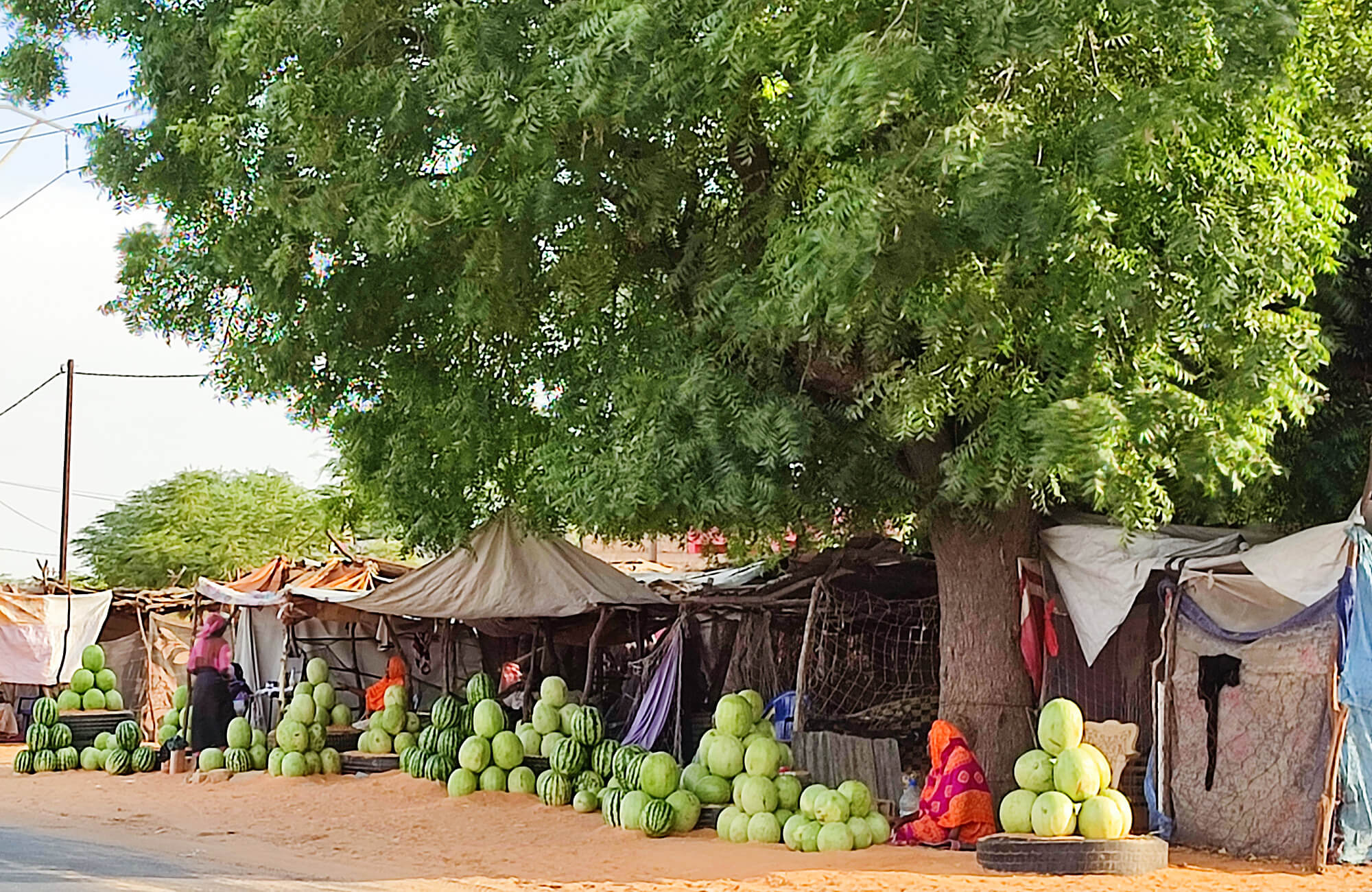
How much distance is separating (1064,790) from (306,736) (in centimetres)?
973

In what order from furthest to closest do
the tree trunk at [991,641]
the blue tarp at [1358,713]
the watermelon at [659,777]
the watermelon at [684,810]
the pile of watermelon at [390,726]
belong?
1. the pile of watermelon at [390,726]
2. the watermelon at [659,777]
3. the watermelon at [684,810]
4. the tree trunk at [991,641]
5. the blue tarp at [1358,713]

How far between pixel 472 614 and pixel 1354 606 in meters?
9.15

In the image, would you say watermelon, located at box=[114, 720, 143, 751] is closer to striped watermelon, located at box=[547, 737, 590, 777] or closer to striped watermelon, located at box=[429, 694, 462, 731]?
striped watermelon, located at box=[429, 694, 462, 731]

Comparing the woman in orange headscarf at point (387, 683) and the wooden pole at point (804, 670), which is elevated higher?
the wooden pole at point (804, 670)

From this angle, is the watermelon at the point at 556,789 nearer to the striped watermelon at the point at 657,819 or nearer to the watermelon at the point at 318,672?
the striped watermelon at the point at 657,819

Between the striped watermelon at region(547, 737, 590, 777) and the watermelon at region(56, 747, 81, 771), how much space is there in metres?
7.99

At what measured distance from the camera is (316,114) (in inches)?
384

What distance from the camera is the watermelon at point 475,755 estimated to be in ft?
49.6

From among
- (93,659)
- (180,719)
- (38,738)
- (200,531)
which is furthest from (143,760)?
(200,531)

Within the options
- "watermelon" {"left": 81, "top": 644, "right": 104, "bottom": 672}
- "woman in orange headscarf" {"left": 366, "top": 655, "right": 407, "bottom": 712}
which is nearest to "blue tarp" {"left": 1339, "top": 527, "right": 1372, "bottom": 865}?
"woman in orange headscarf" {"left": 366, "top": 655, "right": 407, "bottom": 712}

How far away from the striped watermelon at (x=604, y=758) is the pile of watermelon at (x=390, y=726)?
12.4 ft

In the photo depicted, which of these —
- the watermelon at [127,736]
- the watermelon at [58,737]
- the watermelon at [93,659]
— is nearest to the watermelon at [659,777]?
the watermelon at [127,736]

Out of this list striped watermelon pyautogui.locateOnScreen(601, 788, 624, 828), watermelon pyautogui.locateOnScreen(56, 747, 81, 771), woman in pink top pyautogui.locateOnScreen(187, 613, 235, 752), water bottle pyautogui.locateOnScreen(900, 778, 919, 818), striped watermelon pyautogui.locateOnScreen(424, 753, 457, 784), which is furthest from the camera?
watermelon pyautogui.locateOnScreen(56, 747, 81, 771)

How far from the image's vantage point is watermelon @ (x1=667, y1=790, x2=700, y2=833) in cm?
1226
